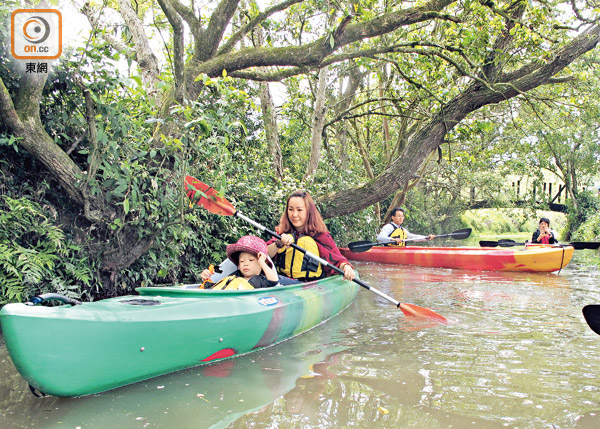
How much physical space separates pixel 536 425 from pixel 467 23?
5.58 m

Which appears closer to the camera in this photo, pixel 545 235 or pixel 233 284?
pixel 233 284

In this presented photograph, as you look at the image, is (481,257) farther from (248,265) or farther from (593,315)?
(593,315)

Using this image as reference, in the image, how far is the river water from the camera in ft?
7.60

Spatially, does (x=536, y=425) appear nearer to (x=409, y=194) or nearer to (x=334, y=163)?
(x=334, y=163)

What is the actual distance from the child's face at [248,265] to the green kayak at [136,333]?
0.25m

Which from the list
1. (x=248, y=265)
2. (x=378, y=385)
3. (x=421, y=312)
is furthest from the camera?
(x=421, y=312)

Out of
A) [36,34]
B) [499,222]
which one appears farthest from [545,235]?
[499,222]

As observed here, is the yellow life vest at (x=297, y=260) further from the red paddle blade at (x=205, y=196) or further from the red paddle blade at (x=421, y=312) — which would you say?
the red paddle blade at (x=421, y=312)

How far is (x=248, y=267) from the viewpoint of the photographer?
3834 millimetres

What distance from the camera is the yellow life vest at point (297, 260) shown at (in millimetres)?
4719

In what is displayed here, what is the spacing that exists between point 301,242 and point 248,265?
3.23 ft

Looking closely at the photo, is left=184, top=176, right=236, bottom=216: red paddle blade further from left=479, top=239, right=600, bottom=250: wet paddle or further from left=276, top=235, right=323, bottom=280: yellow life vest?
left=479, top=239, right=600, bottom=250: wet paddle

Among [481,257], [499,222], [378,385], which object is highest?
[499,222]

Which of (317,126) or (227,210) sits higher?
(317,126)
